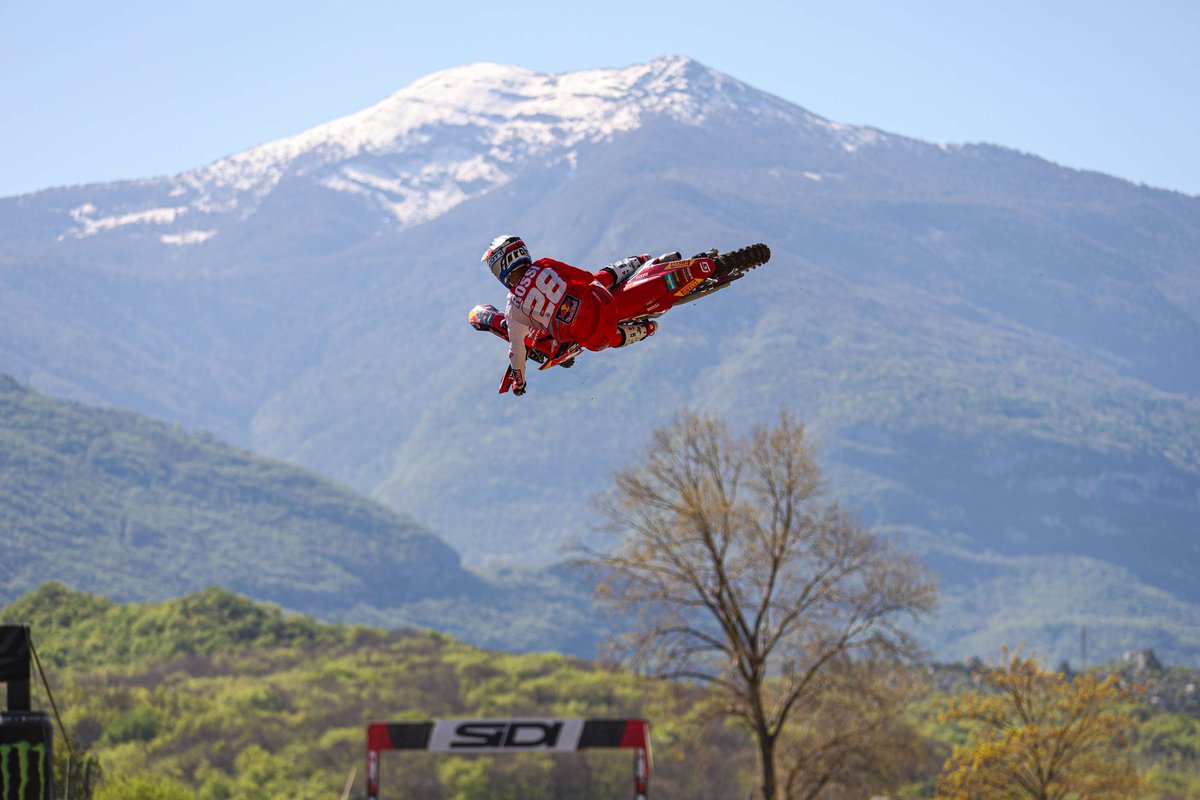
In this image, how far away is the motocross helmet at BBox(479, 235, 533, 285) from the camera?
15.4 m

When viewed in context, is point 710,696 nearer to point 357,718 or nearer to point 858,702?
point 858,702

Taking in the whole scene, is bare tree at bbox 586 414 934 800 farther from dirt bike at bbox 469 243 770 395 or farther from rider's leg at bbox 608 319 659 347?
dirt bike at bbox 469 243 770 395

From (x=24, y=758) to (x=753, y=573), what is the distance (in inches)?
1344

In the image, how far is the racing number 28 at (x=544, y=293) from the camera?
1512 centimetres

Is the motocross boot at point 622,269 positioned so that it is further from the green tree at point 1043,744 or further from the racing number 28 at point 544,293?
the green tree at point 1043,744

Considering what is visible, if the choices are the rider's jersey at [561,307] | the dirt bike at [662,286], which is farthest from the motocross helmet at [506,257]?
the dirt bike at [662,286]

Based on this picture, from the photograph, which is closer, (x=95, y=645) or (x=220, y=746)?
(x=220, y=746)

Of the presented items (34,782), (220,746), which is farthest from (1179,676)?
(34,782)

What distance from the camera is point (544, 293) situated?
596 inches

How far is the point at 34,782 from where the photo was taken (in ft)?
60.2

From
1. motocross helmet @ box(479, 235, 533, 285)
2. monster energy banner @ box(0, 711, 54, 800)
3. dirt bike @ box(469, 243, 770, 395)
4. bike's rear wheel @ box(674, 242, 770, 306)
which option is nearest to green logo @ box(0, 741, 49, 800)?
monster energy banner @ box(0, 711, 54, 800)

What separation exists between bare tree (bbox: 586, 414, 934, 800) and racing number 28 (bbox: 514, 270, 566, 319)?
106 ft

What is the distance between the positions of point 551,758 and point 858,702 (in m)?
39.9

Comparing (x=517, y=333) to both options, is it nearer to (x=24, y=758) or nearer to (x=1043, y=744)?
(x=24, y=758)
